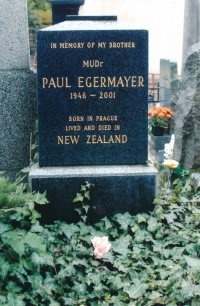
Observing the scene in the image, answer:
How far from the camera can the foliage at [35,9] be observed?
26.7m

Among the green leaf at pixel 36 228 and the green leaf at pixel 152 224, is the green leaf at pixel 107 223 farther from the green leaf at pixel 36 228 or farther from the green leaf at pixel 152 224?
the green leaf at pixel 36 228

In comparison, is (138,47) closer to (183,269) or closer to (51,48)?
(51,48)

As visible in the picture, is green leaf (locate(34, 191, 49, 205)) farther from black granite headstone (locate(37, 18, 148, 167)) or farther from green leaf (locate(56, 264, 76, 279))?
green leaf (locate(56, 264, 76, 279))

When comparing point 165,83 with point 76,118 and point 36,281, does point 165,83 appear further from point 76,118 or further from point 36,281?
point 36,281

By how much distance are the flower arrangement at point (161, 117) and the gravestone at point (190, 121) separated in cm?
298

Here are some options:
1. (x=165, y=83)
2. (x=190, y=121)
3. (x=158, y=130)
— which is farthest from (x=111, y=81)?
(x=165, y=83)

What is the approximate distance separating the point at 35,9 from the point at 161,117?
21.3 meters

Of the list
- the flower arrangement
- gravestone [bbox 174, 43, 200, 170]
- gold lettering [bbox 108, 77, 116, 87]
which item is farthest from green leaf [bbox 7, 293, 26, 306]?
the flower arrangement

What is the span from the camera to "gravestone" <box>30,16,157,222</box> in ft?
11.9

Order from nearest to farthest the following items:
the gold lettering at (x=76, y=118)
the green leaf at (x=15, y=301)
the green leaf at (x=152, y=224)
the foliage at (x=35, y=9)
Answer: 1. the green leaf at (x=15, y=301)
2. the green leaf at (x=152, y=224)
3. the gold lettering at (x=76, y=118)
4. the foliage at (x=35, y=9)

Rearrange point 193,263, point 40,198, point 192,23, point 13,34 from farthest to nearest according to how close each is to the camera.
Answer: point 192,23 < point 13,34 < point 40,198 < point 193,263

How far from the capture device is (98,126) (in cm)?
377

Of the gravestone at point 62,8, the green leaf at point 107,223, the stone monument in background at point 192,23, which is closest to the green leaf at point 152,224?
the green leaf at point 107,223

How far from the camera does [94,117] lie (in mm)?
3754
